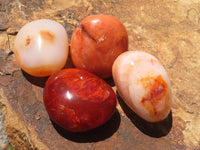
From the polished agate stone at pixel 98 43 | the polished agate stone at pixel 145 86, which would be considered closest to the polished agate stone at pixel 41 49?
the polished agate stone at pixel 98 43

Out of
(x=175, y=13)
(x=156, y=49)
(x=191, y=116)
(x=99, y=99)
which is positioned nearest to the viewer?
(x=99, y=99)

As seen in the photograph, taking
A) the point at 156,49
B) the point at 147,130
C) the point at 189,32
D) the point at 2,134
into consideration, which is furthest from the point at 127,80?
the point at 2,134

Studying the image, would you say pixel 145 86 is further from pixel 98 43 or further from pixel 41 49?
pixel 41 49

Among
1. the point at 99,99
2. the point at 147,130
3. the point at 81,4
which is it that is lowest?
the point at 147,130

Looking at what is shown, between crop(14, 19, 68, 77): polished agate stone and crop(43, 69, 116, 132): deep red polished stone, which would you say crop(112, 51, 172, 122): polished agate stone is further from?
crop(14, 19, 68, 77): polished agate stone

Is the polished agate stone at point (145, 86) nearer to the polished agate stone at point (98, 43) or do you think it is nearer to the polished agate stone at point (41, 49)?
the polished agate stone at point (98, 43)

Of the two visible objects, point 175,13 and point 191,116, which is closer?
point 191,116

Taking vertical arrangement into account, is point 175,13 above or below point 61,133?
above

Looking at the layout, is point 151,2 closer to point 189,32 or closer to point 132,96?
point 189,32
